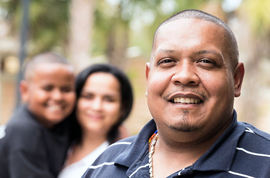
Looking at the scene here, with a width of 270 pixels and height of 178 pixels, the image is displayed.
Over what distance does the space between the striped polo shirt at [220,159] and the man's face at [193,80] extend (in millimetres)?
98

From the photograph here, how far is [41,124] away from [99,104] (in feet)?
1.88

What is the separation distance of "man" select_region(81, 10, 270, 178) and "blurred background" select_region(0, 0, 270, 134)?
5.71 m

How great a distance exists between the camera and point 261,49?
8.84 meters

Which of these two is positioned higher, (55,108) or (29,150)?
(55,108)

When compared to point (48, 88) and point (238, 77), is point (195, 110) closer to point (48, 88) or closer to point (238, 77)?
point (238, 77)

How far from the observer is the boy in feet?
9.32

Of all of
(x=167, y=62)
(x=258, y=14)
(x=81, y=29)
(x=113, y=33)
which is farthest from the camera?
(x=113, y=33)

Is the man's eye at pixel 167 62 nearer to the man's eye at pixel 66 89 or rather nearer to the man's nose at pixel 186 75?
the man's nose at pixel 186 75

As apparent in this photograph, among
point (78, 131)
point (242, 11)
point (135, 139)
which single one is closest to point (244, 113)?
point (242, 11)

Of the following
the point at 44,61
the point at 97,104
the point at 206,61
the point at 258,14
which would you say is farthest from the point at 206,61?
the point at 258,14

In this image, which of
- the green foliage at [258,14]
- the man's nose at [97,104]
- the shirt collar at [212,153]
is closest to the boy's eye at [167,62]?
the shirt collar at [212,153]

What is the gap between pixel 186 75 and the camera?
61.2 inches

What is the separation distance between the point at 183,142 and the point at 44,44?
11875mm

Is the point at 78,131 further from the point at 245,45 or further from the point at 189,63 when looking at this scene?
→ the point at 245,45
